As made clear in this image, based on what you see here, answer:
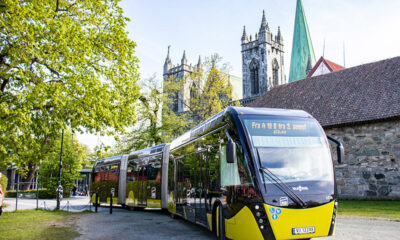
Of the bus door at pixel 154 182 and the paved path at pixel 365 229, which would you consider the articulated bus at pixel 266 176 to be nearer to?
the paved path at pixel 365 229

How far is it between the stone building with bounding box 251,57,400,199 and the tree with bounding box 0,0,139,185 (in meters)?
13.3

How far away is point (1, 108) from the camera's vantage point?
1010cm

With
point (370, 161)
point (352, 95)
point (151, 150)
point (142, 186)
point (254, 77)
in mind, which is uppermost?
point (254, 77)

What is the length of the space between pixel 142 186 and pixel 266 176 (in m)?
11.9

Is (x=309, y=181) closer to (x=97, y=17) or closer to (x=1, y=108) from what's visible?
(x=1, y=108)

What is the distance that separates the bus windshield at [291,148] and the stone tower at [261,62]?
189 ft

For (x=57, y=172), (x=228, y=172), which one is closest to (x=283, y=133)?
(x=228, y=172)

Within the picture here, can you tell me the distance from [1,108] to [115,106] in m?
4.61

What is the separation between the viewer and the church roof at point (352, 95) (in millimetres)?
21000

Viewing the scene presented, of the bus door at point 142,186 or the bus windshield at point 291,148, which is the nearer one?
the bus windshield at point 291,148

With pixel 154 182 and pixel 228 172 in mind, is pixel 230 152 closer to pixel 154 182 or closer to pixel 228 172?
pixel 228 172

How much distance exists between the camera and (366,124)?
21266 mm

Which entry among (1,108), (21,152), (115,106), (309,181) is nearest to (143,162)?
(115,106)

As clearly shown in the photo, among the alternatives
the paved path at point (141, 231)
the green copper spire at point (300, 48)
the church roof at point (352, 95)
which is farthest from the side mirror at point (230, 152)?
the green copper spire at point (300, 48)
